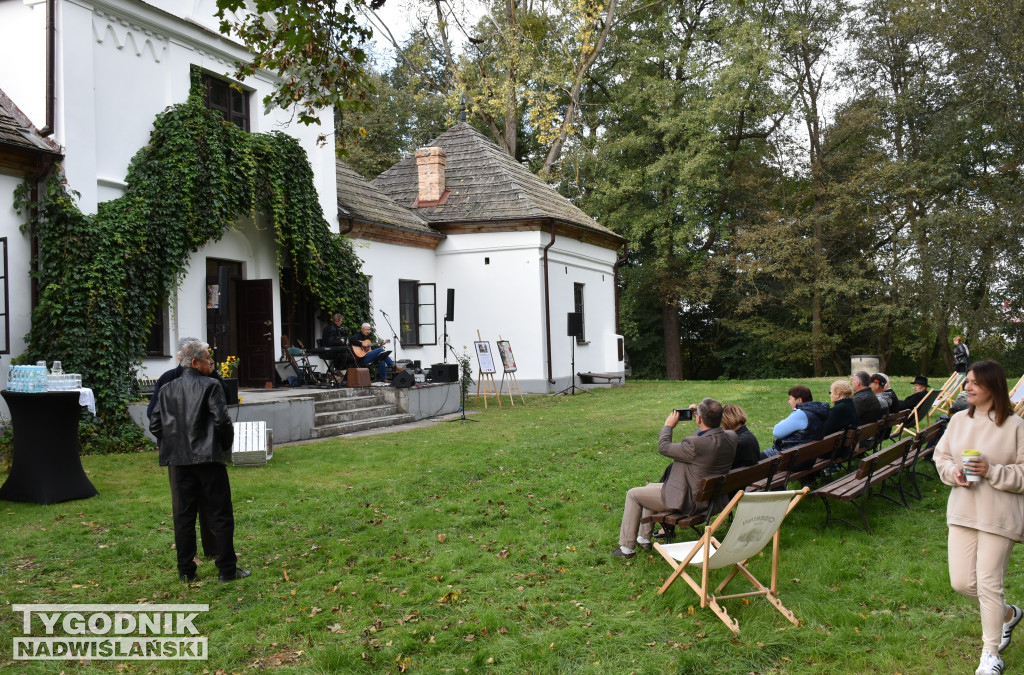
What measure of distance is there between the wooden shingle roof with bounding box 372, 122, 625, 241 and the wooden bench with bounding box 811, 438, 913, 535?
539 inches

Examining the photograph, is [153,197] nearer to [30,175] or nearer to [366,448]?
[30,175]

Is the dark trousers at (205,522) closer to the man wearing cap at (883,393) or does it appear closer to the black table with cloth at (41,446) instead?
the black table with cloth at (41,446)

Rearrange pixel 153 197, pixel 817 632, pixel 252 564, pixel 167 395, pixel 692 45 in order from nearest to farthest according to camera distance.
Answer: pixel 817 632 < pixel 167 395 < pixel 252 564 < pixel 153 197 < pixel 692 45

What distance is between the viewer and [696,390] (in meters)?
20.5

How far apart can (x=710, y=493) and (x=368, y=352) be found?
11.3 meters

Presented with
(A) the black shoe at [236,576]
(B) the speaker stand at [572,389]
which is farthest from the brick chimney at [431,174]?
(A) the black shoe at [236,576]

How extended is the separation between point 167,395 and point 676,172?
24613mm

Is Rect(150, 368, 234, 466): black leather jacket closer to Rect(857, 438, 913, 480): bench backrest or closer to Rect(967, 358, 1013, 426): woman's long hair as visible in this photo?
Rect(967, 358, 1013, 426): woman's long hair

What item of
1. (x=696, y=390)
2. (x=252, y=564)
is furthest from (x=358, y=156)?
(x=252, y=564)

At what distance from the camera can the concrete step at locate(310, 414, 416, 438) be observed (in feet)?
43.3

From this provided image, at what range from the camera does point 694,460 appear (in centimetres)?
602

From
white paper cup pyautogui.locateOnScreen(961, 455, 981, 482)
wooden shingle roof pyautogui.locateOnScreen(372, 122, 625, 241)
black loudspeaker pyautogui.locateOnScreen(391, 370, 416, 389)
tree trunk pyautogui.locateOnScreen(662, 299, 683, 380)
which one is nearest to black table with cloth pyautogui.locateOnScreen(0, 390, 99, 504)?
black loudspeaker pyautogui.locateOnScreen(391, 370, 416, 389)

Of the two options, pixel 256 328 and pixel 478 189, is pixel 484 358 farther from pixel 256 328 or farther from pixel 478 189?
pixel 478 189

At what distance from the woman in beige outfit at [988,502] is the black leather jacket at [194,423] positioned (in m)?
4.46
